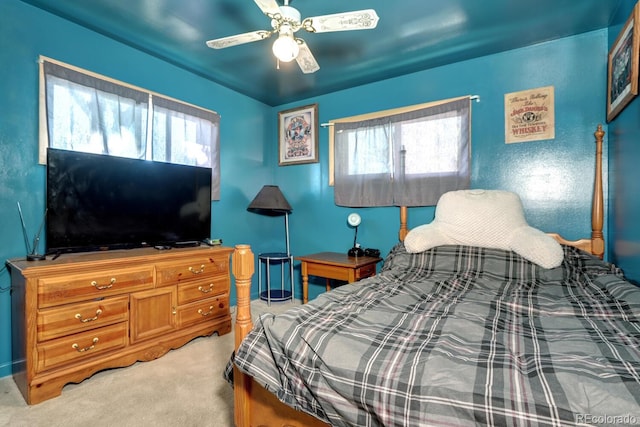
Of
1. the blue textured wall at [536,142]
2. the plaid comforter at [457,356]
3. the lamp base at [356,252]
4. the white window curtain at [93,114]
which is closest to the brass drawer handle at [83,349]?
the plaid comforter at [457,356]

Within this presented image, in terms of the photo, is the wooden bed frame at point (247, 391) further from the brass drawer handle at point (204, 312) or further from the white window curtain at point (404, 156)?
the white window curtain at point (404, 156)

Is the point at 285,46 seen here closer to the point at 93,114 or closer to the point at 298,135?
the point at 93,114

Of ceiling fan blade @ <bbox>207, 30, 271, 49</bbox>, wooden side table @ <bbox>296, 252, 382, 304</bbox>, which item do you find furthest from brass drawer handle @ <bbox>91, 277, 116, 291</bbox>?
ceiling fan blade @ <bbox>207, 30, 271, 49</bbox>

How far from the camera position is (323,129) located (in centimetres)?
347

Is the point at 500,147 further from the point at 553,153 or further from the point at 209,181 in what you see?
the point at 209,181

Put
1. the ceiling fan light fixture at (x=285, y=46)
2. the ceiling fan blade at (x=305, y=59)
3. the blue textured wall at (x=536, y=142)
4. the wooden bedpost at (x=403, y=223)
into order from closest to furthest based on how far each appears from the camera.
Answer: the ceiling fan light fixture at (x=285, y=46), the ceiling fan blade at (x=305, y=59), the blue textured wall at (x=536, y=142), the wooden bedpost at (x=403, y=223)

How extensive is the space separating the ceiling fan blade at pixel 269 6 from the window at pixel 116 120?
1.49m

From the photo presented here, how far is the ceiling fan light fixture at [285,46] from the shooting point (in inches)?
64.9

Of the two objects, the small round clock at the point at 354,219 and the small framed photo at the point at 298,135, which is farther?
the small framed photo at the point at 298,135

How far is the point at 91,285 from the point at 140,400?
747 mm

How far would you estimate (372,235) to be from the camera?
10.3 feet

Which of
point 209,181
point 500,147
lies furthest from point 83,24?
point 500,147

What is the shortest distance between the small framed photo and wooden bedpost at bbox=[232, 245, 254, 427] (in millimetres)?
2412

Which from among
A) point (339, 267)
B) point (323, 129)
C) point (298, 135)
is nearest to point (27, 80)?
point (298, 135)
